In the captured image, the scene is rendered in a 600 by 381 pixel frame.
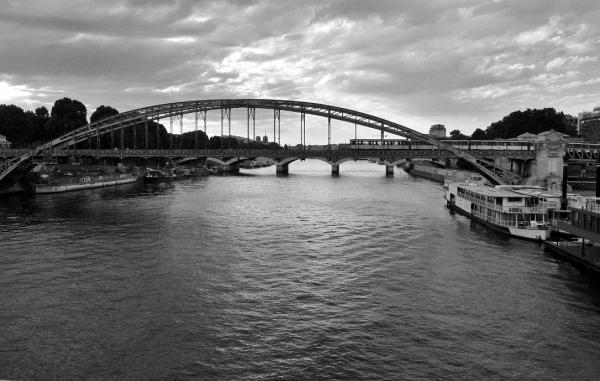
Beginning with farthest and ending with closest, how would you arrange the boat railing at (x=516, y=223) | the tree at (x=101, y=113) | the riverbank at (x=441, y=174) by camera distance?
the tree at (x=101, y=113)
the riverbank at (x=441, y=174)
the boat railing at (x=516, y=223)

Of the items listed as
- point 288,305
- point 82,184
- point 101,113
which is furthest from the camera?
point 101,113

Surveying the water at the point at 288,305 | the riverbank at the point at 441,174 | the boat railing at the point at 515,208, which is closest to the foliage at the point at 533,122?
the riverbank at the point at 441,174

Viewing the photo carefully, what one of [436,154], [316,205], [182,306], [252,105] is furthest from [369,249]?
[252,105]

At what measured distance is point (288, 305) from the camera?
27906mm

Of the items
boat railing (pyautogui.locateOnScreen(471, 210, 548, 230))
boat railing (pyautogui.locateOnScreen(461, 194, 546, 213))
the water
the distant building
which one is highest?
the distant building

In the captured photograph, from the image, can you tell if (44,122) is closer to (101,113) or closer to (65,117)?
(65,117)

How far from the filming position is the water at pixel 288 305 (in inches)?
823

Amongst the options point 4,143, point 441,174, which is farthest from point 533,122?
point 4,143

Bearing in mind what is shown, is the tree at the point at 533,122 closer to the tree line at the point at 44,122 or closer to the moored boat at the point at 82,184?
the tree line at the point at 44,122

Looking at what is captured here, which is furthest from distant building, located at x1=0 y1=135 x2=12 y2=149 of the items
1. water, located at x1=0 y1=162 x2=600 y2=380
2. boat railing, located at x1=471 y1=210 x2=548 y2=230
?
boat railing, located at x1=471 y1=210 x2=548 y2=230

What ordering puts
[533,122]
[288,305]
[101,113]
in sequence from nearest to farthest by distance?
[288,305]
[101,113]
[533,122]

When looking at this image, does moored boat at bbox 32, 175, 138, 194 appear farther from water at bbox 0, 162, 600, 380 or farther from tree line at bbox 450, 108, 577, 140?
tree line at bbox 450, 108, 577, 140

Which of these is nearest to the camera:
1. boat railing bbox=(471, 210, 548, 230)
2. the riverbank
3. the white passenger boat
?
boat railing bbox=(471, 210, 548, 230)

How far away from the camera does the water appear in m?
A: 20.9
